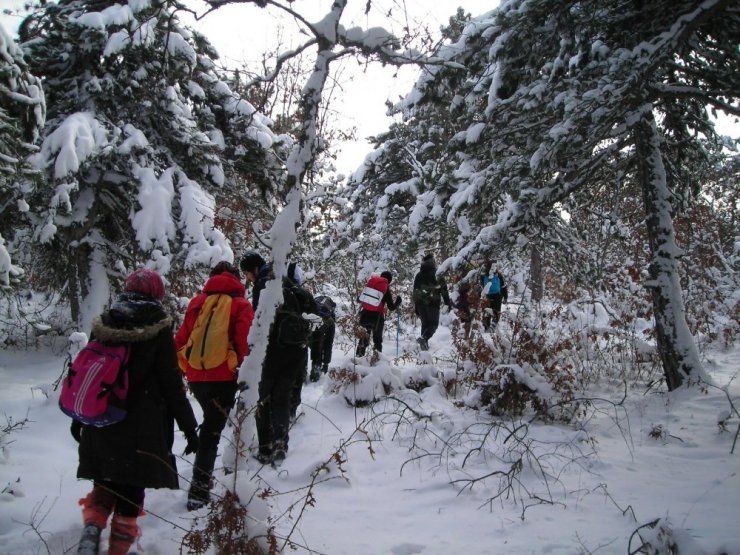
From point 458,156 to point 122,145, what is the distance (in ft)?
16.0

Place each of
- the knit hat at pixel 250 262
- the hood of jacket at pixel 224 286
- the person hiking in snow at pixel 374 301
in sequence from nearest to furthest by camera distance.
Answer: the hood of jacket at pixel 224 286, the knit hat at pixel 250 262, the person hiking in snow at pixel 374 301

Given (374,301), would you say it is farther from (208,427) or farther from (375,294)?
(208,427)

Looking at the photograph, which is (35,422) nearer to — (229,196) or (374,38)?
(229,196)

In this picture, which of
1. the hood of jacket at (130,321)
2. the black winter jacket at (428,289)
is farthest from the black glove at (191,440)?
the black winter jacket at (428,289)

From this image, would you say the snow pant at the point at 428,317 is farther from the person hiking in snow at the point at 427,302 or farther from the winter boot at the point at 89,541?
the winter boot at the point at 89,541

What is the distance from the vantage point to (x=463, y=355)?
5602 millimetres

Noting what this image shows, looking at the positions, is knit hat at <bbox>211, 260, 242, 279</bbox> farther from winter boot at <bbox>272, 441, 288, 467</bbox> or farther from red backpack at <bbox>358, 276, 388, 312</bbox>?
red backpack at <bbox>358, 276, 388, 312</bbox>

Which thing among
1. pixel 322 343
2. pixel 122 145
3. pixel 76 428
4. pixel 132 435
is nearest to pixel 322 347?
pixel 322 343

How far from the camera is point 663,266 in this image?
234 inches

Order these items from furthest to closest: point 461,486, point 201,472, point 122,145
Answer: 1. point 122,145
2. point 461,486
3. point 201,472

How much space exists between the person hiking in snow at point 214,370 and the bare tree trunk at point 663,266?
5351 millimetres

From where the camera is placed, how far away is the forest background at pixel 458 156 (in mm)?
4355

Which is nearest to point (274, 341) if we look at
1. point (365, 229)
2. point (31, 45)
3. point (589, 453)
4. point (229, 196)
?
point (589, 453)

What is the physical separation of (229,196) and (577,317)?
6.75 meters
